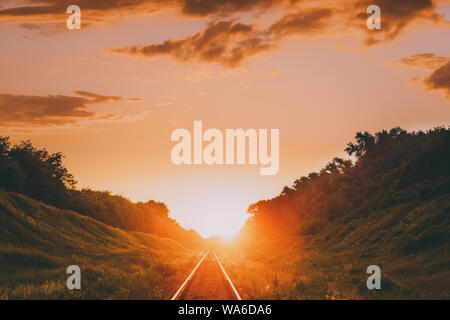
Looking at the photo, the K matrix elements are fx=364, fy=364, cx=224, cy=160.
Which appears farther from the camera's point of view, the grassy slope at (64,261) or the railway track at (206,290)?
the grassy slope at (64,261)

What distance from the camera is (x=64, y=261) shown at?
24.7 metres

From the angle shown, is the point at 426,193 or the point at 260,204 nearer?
the point at 426,193

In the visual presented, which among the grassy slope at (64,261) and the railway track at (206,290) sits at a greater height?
the grassy slope at (64,261)

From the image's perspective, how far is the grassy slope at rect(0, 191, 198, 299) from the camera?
14.9m

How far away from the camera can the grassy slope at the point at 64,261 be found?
1486 centimetres

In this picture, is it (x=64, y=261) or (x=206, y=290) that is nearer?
(x=206, y=290)

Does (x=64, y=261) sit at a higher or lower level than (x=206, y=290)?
higher

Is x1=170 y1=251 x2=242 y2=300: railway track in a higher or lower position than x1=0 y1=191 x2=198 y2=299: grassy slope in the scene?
lower

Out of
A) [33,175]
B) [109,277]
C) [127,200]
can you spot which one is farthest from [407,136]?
[127,200]

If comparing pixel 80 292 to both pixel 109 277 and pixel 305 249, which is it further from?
pixel 305 249

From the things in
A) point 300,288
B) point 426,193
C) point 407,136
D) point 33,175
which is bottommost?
point 300,288

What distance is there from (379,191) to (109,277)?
33941 millimetres

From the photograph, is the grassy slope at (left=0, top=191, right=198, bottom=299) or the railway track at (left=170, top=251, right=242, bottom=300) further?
the grassy slope at (left=0, top=191, right=198, bottom=299)
